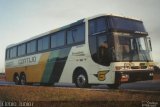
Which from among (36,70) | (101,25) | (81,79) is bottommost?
(81,79)

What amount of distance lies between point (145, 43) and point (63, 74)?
16.9ft

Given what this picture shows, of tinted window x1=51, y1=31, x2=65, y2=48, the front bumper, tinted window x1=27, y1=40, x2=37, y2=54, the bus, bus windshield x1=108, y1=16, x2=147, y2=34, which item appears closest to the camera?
the front bumper

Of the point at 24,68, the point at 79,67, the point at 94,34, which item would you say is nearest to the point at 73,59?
the point at 79,67

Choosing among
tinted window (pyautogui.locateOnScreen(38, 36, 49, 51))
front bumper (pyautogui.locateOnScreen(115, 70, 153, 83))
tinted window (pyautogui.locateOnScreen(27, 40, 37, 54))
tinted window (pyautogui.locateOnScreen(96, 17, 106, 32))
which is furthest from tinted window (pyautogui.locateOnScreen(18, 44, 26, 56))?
front bumper (pyautogui.locateOnScreen(115, 70, 153, 83))

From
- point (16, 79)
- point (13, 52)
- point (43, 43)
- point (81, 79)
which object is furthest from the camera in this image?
point (13, 52)

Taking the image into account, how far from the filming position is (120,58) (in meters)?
14.3

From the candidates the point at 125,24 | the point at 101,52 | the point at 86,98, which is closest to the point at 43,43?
the point at 101,52

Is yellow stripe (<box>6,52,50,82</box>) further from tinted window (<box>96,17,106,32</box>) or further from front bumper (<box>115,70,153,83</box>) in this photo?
front bumper (<box>115,70,153,83</box>)

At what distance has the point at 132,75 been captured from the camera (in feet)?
47.3

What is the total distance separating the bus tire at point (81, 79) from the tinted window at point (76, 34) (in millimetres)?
1746

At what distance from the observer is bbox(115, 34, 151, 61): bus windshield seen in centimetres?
1438

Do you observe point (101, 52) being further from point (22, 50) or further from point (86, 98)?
point (22, 50)

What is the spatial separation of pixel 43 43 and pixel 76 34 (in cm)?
468

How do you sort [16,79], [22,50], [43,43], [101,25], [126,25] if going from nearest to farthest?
[101,25] < [126,25] < [43,43] < [22,50] < [16,79]
